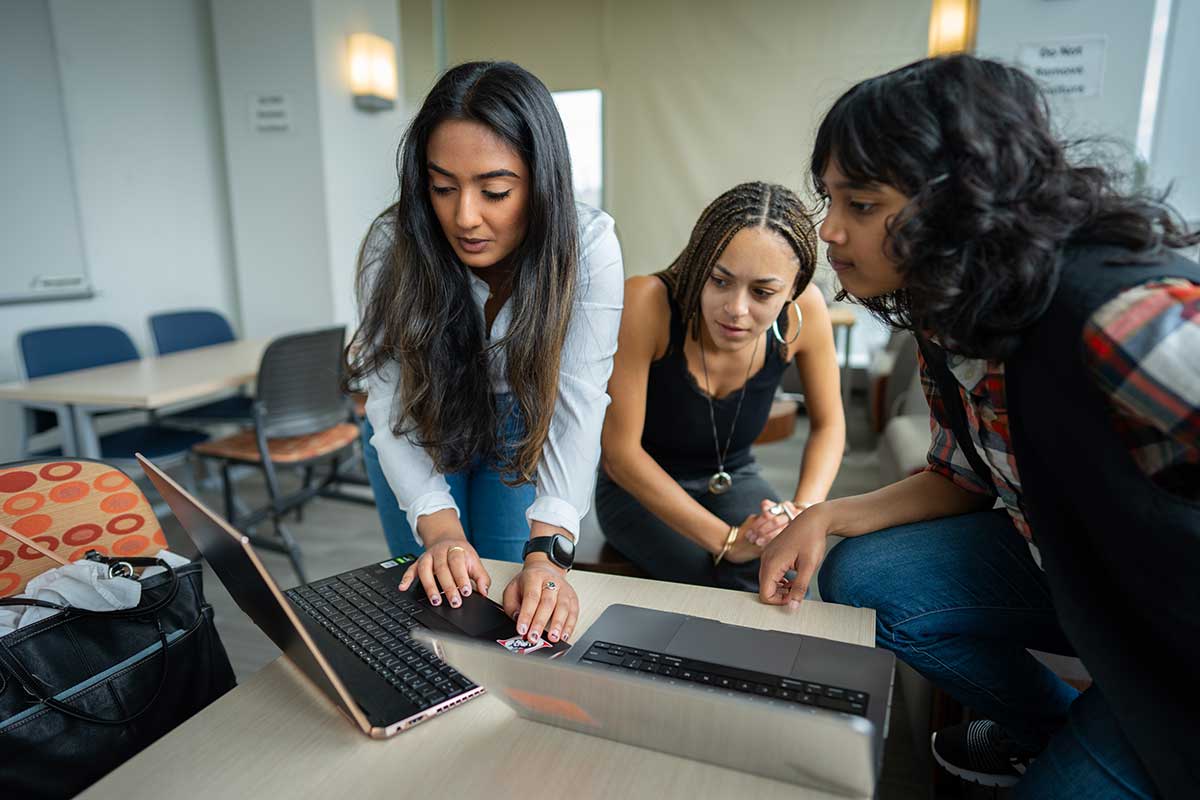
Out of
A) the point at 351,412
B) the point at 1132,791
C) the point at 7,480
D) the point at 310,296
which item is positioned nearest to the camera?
the point at 1132,791

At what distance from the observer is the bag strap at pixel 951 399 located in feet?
3.04

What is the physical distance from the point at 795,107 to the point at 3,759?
200 inches

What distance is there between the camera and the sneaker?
1.03 metres

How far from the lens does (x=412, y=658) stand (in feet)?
2.50

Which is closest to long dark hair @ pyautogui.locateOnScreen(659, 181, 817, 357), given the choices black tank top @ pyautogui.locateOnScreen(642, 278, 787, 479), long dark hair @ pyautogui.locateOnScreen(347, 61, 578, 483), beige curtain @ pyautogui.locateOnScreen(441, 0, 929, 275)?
black tank top @ pyautogui.locateOnScreen(642, 278, 787, 479)

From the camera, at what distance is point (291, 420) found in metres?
2.53

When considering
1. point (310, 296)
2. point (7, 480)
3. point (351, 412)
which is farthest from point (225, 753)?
point (310, 296)

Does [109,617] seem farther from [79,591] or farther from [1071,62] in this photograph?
[1071,62]

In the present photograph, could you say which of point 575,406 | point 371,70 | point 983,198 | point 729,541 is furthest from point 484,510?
point 371,70

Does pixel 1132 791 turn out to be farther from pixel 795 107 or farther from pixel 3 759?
pixel 795 107

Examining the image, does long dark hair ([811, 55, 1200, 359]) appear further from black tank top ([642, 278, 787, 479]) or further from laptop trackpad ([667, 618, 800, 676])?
black tank top ([642, 278, 787, 479])

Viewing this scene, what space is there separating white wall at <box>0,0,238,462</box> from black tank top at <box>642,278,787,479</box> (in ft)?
9.64

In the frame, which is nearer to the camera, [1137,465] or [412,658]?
[1137,465]

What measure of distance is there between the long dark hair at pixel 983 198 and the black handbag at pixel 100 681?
904mm
